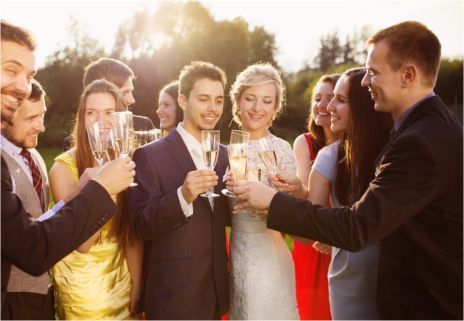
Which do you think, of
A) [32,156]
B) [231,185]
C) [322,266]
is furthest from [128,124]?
[322,266]

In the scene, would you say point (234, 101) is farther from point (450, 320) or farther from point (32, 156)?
point (450, 320)

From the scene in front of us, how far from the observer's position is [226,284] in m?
3.60

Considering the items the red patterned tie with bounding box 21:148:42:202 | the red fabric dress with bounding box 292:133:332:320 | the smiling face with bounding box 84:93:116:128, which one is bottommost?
the red fabric dress with bounding box 292:133:332:320

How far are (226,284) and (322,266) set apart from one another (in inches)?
72.6

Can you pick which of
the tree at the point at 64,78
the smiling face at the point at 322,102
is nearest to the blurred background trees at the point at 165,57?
the tree at the point at 64,78

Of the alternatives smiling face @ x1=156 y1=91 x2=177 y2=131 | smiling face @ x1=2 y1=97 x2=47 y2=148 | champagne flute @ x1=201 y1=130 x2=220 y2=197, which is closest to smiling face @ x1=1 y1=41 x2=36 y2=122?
smiling face @ x1=2 y1=97 x2=47 y2=148

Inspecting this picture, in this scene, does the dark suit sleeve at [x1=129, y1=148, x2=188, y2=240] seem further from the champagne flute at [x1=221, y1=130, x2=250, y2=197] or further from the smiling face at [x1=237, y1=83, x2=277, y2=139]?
the smiling face at [x1=237, y1=83, x2=277, y2=139]

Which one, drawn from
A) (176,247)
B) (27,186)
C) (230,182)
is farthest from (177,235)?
(27,186)

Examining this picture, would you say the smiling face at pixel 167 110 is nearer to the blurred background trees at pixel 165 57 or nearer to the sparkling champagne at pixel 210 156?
the sparkling champagne at pixel 210 156

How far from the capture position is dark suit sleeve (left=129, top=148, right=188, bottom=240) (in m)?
3.14

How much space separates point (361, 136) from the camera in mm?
3359

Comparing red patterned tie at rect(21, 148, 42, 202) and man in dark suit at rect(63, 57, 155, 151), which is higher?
man in dark suit at rect(63, 57, 155, 151)

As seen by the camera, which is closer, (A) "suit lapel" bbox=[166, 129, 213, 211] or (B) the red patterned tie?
(B) the red patterned tie

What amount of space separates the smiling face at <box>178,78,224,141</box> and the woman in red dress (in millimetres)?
1533
